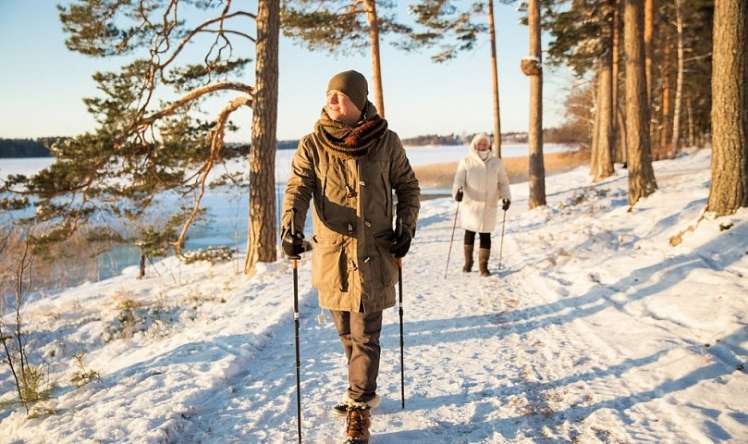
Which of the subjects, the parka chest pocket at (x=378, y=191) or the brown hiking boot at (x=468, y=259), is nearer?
the parka chest pocket at (x=378, y=191)

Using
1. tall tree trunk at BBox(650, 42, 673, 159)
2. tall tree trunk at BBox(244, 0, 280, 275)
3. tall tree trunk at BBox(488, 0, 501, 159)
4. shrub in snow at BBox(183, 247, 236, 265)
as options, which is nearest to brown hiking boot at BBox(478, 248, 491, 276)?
tall tree trunk at BBox(244, 0, 280, 275)

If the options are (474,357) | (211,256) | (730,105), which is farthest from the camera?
(211,256)

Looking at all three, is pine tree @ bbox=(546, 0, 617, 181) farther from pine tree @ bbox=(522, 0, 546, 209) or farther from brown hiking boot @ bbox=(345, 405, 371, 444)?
brown hiking boot @ bbox=(345, 405, 371, 444)

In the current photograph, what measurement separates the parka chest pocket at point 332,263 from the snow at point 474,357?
0.60m

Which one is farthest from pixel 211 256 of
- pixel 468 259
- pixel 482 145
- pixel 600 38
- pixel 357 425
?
pixel 600 38

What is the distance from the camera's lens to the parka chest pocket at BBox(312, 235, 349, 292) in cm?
289

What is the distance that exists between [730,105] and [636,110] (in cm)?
384

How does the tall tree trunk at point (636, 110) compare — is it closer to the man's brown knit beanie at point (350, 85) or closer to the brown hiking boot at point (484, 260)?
the brown hiking boot at point (484, 260)

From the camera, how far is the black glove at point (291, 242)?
110 inches

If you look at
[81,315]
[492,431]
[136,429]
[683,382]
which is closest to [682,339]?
[683,382]

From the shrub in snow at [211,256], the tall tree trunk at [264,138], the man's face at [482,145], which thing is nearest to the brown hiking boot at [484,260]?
the man's face at [482,145]

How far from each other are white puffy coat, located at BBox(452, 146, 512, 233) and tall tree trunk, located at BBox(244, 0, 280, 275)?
135 inches

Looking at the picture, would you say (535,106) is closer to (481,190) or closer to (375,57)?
(375,57)

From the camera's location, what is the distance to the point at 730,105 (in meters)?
6.09
